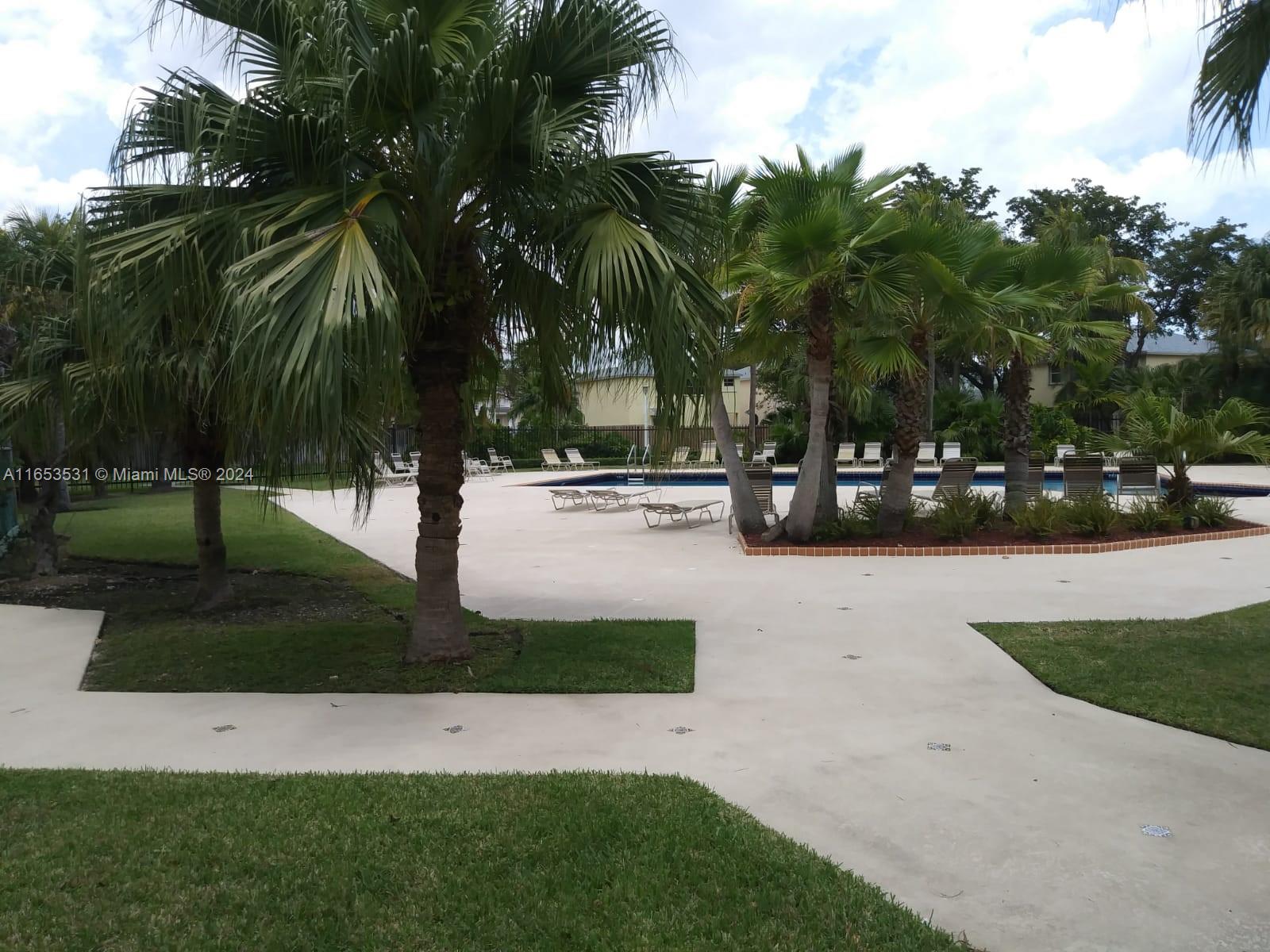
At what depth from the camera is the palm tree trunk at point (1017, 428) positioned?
503 inches

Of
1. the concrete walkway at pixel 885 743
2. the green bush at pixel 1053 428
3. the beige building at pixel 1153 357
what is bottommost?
the concrete walkway at pixel 885 743

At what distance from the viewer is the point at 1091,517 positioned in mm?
11586

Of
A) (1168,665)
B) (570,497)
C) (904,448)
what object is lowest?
(1168,665)

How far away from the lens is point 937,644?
21.8ft

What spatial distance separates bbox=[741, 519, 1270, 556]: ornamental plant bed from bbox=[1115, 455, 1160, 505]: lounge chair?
Answer: 1628 mm

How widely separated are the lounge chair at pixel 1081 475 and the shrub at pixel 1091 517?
1859mm

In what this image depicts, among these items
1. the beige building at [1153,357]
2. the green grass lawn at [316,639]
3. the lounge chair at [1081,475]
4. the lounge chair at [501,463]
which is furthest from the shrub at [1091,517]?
the beige building at [1153,357]

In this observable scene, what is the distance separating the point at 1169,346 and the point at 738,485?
3803 centimetres

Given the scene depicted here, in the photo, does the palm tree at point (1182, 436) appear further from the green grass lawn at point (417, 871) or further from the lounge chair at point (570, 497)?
the green grass lawn at point (417, 871)

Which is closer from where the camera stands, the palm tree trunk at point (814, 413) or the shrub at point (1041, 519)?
the palm tree trunk at point (814, 413)

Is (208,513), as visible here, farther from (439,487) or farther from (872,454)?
(872,454)

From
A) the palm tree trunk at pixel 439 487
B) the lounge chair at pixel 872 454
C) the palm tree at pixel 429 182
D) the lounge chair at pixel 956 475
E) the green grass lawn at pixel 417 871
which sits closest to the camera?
the green grass lawn at pixel 417 871

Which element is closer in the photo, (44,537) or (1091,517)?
(44,537)

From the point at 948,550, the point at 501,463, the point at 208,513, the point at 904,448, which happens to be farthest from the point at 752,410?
the point at 208,513
